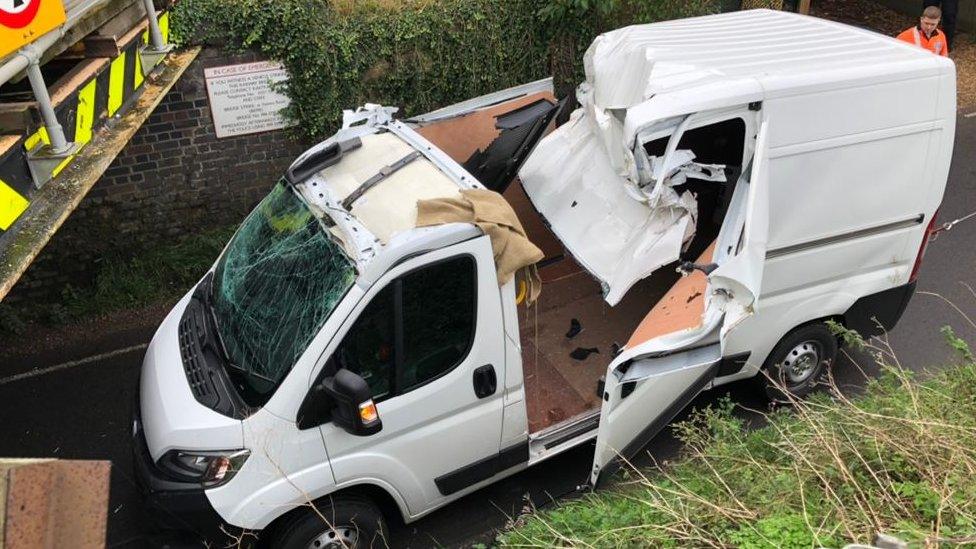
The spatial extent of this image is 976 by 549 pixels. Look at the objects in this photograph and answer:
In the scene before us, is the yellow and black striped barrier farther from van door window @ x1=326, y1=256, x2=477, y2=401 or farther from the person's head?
the person's head

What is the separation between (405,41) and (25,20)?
4.85 metres

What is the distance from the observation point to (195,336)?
14.1ft

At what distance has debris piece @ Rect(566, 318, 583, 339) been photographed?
18.1ft

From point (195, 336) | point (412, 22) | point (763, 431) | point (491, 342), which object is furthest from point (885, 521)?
point (412, 22)

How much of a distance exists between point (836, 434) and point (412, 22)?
5.68m

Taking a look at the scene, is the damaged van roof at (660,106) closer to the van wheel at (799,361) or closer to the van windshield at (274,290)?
the van wheel at (799,361)

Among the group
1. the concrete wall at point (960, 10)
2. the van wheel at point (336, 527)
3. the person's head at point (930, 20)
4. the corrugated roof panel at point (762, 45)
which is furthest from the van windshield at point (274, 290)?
the concrete wall at point (960, 10)

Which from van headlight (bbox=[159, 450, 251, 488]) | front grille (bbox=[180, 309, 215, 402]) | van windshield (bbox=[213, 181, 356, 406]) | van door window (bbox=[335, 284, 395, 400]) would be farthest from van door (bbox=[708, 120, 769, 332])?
front grille (bbox=[180, 309, 215, 402])

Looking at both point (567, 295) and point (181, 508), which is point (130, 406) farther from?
point (567, 295)

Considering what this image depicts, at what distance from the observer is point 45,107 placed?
3.44 m

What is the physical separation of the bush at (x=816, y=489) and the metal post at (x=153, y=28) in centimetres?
424

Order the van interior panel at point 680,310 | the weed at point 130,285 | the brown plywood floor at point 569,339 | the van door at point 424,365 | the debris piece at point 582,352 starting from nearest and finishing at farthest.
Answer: the van door at point 424,365 → the van interior panel at point 680,310 → the brown plywood floor at point 569,339 → the debris piece at point 582,352 → the weed at point 130,285

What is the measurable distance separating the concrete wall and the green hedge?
6725mm

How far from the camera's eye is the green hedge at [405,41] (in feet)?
23.4
